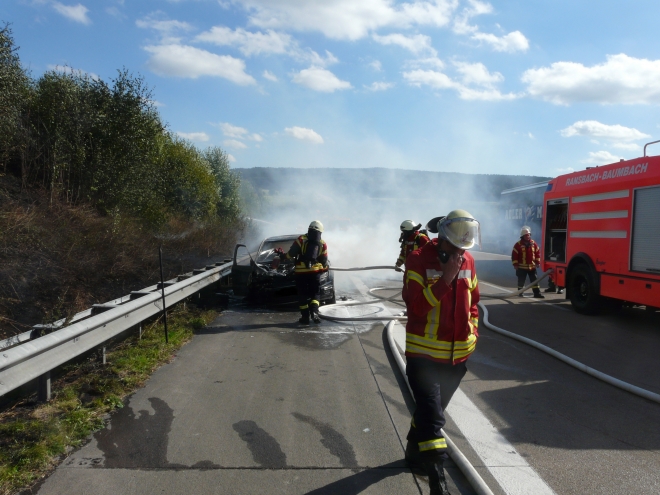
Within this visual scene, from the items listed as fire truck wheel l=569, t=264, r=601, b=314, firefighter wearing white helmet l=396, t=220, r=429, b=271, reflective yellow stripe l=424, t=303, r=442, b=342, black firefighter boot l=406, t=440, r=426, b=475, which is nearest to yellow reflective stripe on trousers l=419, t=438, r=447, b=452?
black firefighter boot l=406, t=440, r=426, b=475

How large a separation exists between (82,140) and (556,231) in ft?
41.0

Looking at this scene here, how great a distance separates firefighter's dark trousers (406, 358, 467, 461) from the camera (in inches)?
121

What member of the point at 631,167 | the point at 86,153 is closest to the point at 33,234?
the point at 86,153

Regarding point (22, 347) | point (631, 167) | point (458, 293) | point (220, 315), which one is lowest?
point (220, 315)

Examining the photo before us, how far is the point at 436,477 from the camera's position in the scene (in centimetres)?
302

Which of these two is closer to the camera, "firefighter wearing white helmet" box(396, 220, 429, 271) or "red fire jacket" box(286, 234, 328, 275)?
"red fire jacket" box(286, 234, 328, 275)

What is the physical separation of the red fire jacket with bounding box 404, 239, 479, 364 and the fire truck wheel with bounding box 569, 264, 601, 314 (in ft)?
22.0

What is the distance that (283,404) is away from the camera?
459 centimetres

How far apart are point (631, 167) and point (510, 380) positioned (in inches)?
191

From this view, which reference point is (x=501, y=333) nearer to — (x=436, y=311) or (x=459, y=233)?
(x=436, y=311)

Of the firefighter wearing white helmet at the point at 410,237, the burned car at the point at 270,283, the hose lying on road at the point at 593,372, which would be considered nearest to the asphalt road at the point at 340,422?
the hose lying on road at the point at 593,372

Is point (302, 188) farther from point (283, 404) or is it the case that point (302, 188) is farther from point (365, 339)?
point (283, 404)

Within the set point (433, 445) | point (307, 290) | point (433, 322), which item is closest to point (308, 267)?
point (307, 290)

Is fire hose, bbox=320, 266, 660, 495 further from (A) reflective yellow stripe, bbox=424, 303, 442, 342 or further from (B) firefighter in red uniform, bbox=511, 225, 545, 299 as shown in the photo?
(B) firefighter in red uniform, bbox=511, 225, 545, 299
